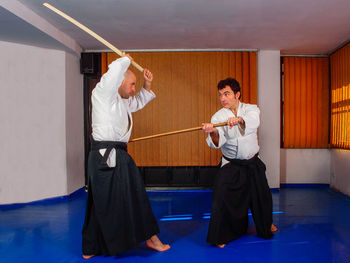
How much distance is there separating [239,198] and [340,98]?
111 inches

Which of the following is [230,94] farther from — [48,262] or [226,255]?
[48,262]

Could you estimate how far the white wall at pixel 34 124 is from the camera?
3.32 metres

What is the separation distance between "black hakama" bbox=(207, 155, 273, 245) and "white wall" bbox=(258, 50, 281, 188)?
1955mm

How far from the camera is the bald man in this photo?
1.85 m

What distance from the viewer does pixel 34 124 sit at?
11.5 feet

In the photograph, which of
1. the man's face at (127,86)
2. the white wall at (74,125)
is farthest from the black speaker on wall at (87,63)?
the man's face at (127,86)

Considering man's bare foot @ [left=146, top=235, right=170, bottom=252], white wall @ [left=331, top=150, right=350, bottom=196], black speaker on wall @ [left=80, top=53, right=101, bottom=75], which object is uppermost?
black speaker on wall @ [left=80, top=53, right=101, bottom=75]

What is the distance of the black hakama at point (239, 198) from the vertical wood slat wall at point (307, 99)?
2442 mm

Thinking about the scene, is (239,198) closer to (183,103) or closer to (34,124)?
(183,103)

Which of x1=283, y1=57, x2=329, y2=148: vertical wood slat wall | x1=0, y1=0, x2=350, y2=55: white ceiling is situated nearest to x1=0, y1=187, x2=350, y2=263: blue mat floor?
x1=283, y1=57, x2=329, y2=148: vertical wood slat wall

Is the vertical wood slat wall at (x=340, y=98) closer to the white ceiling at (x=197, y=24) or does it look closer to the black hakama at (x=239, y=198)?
the white ceiling at (x=197, y=24)

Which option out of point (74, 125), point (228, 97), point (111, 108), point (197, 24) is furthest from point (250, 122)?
point (74, 125)

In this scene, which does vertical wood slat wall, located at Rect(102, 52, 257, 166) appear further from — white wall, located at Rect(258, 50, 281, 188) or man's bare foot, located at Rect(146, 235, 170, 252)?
man's bare foot, located at Rect(146, 235, 170, 252)

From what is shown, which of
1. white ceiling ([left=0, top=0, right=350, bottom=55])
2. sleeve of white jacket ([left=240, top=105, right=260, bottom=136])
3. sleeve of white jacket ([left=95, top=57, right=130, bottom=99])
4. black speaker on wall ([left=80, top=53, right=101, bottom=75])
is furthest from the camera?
black speaker on wall ([left=80, top=53, right=101, bottom=75])
